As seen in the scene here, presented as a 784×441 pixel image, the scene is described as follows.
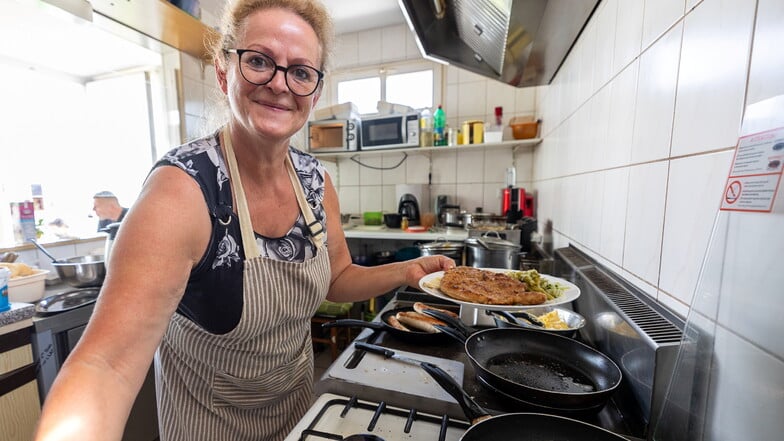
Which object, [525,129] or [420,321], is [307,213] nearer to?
[420,321]

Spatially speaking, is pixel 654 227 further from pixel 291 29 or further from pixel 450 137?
pixel 450 137

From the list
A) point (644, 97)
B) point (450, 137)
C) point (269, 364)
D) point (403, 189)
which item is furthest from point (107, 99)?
point (644, 97)

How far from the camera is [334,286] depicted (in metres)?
1.07

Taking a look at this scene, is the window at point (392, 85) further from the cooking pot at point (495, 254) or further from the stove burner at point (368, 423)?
the stove burner at point (368, 423)

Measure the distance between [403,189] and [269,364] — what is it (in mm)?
2260

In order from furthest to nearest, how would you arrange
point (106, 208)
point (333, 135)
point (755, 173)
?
1. point (333, 135)
2. point (106, 208)
3. point (755, 173)

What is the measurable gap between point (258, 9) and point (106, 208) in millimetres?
2138

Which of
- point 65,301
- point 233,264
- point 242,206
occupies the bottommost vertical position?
point 65,301

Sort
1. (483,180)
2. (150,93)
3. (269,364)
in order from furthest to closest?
1. (483,180)
2. (150,93)
3. (269,364)

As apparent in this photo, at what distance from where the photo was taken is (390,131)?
2723 mm

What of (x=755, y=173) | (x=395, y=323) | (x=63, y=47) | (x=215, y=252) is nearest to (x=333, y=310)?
(x=395, y=323)

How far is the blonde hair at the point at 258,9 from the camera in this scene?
0.73 meters

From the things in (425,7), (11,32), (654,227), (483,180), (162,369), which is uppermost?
(11,32)

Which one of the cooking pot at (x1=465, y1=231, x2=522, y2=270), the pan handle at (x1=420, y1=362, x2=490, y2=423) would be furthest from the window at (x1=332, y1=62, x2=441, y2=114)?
the pan handle at (x1=420, y1=362, x2=490, y2=423)
